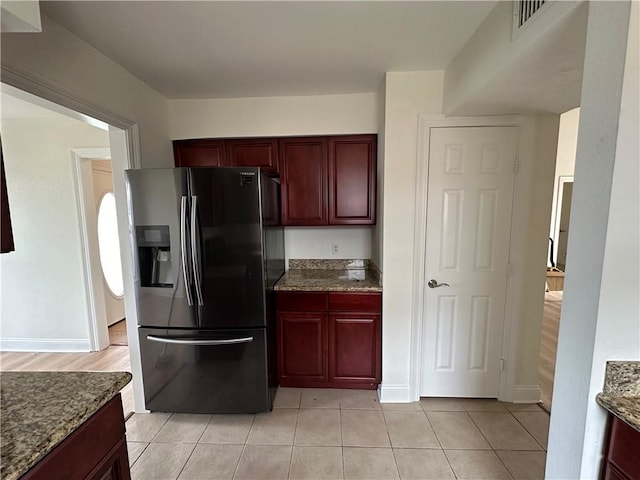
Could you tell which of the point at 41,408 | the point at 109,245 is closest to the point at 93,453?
the point at 41,408

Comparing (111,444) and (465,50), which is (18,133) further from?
(465,50)

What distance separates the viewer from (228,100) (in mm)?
2639

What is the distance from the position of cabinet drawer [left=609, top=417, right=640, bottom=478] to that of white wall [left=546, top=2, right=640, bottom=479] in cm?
3

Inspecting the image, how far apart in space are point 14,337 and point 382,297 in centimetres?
401

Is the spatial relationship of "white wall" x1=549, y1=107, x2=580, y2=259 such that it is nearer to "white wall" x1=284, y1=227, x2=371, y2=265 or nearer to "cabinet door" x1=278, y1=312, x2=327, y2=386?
"white wall" x1=284, y1=227, x2=371, y2=265

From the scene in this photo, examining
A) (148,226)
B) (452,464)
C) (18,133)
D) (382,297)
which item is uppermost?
(18,133)

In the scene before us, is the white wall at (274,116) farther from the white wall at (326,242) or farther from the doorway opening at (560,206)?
the doorway opening at (560,206)

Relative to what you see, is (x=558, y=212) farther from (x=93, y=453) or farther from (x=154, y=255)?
(x=93, y=453)

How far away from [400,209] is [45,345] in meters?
4.01

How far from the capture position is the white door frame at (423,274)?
211 cm

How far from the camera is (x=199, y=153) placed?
2.68 m

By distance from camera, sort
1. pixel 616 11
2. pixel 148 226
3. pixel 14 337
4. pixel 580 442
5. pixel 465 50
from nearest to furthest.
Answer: pixel 616 11 → pixel 580 442 → pixel 465 50 → pixel 148 226 → pixel 14 337

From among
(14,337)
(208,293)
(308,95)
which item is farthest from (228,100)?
(14,337)

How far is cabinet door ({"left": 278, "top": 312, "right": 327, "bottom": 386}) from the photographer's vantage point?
2.43 metres
